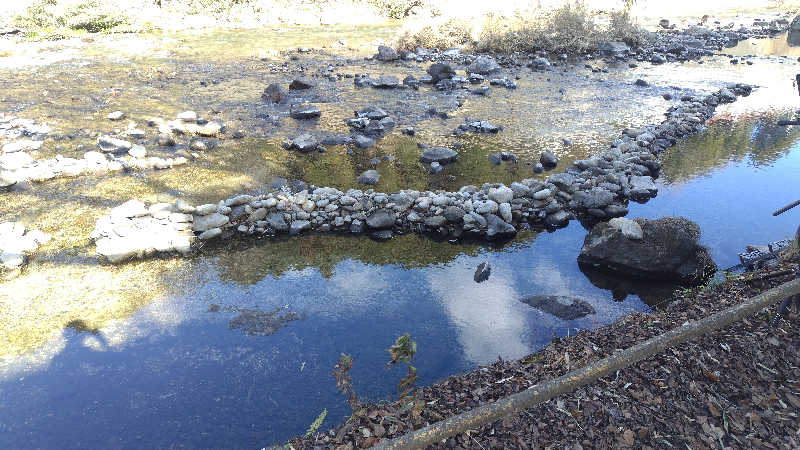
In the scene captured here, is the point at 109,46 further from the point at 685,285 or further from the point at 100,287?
the point at 685,285

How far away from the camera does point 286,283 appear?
6383 millimetres

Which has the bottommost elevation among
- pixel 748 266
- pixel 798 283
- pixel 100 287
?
pixel 100 287

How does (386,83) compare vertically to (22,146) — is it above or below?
above

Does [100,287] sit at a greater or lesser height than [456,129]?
lesser

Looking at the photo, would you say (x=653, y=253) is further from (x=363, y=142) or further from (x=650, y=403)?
(x=363, y=142)

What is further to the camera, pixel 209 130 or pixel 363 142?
pixel 209 130

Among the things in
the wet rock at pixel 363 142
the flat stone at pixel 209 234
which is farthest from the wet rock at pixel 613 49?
the flat stone at pixel 209 234

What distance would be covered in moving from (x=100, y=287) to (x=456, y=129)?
750 centimetres

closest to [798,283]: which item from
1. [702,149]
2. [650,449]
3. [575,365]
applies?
[650,449]

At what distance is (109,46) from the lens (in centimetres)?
1902

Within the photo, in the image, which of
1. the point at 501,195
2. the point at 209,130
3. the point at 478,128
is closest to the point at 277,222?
the point at 501,195

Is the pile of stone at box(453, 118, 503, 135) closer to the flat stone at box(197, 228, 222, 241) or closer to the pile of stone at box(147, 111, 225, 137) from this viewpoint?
the pile of stone at box(147, 111, 225, 137)

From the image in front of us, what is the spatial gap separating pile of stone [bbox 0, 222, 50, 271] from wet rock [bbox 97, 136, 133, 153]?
2985mm

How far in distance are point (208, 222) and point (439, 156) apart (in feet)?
14.1
